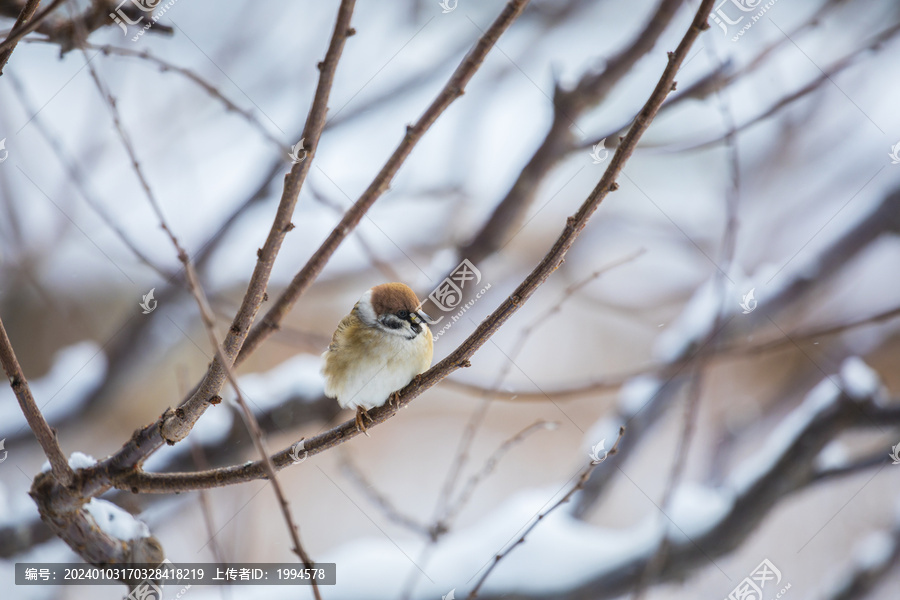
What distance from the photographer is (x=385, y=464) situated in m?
5.82

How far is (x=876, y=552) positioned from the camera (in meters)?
2.77

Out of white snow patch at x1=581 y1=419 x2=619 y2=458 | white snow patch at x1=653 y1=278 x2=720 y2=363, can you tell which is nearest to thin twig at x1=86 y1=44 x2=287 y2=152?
white snow patch at x1=581 y1=419 x2=619 y2=458

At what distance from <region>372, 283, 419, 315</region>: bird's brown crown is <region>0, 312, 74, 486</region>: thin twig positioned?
950mm

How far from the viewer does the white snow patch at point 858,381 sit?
2.57m

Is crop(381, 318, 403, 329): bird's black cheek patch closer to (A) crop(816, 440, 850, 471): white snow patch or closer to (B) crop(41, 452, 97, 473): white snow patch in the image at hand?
(B) crop(41, 452, 97, 473): white snow patch

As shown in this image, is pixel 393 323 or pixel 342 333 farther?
pixel 342 333

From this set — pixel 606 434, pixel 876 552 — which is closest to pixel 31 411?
pixel 606 434

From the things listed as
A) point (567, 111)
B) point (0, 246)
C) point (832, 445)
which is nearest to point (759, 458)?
point (832, 445)

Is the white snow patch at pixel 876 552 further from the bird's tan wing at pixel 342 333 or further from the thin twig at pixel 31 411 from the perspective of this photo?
the thin twig at pixel 31 411

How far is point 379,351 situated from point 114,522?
813 mm

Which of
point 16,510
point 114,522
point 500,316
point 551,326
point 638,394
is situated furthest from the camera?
point 551,326

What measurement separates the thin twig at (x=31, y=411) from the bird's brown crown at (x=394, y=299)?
950mm

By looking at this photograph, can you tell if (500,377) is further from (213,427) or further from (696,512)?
(213,427)

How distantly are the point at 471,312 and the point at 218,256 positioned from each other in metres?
1.30
